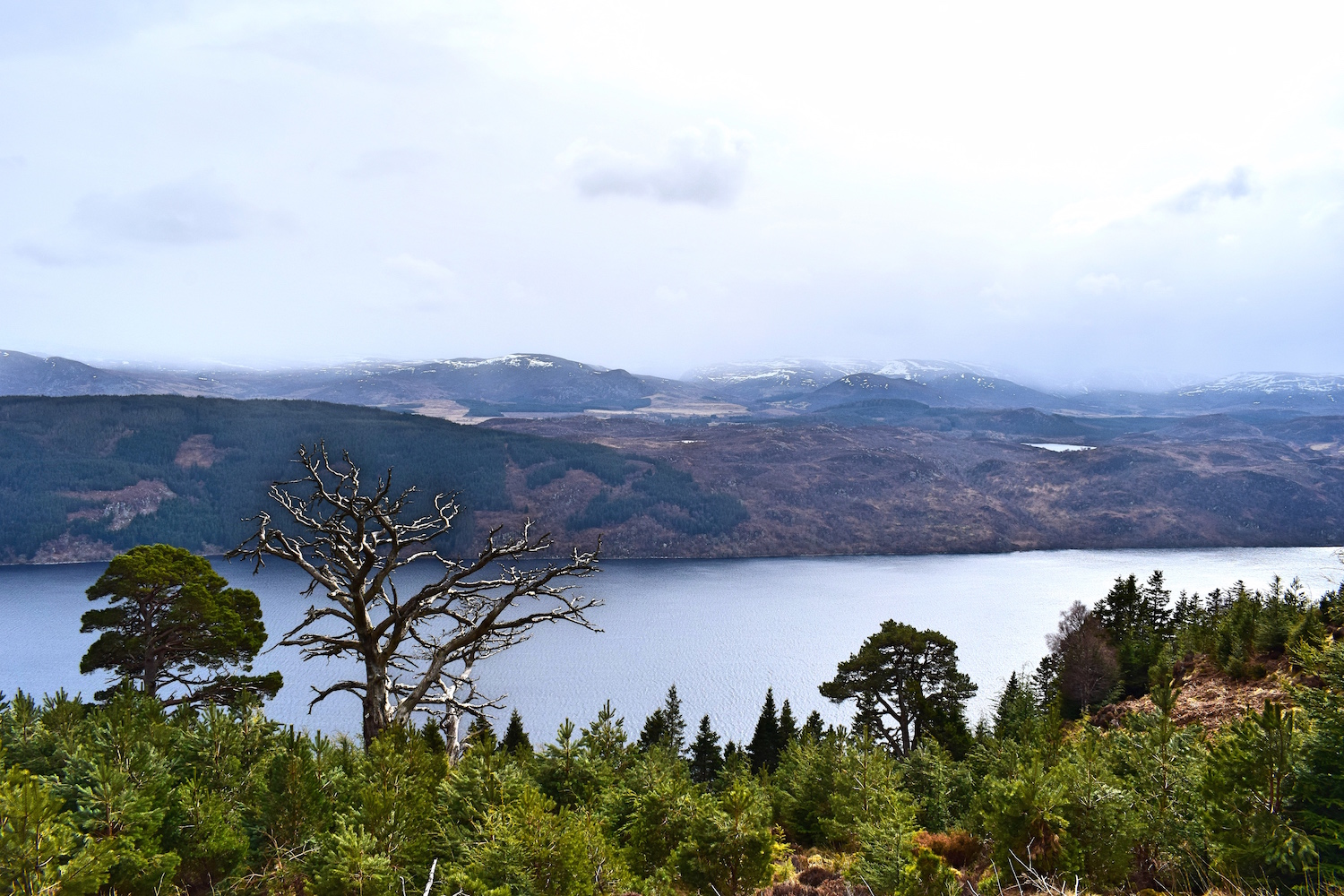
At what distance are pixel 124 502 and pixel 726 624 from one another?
135 meters

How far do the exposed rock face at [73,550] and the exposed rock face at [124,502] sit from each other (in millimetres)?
5951

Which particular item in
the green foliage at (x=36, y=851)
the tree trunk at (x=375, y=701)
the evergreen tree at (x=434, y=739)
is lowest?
the evergreen tree at (x=434, y=739)

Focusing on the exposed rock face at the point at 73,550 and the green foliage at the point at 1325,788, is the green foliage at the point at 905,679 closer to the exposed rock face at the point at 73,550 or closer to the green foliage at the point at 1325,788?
the green foliage at the point at 1325,788

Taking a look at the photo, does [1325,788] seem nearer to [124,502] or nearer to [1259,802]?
[1259,802]

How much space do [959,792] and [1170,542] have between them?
174 metres

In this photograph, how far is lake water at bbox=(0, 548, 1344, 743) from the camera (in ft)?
191

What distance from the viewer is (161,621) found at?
21.9 metres

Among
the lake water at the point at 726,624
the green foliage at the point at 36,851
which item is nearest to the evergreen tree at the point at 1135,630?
the lake water at the point at 726,624

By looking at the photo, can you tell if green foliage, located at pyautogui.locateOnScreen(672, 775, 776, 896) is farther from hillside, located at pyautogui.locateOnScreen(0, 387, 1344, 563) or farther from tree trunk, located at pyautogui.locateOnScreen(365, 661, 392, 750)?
hillside, located at pyautogui.locateOnScreen(0, 387, 1344, 563)

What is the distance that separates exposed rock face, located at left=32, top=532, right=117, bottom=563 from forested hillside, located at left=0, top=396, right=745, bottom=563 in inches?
9.1

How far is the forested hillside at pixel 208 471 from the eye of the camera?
13825cm

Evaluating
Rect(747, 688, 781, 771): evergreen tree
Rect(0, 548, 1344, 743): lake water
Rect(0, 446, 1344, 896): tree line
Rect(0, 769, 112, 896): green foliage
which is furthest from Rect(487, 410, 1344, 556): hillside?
Rect(0, 769, 112, 896): green foliage

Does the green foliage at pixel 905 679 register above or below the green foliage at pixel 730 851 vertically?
below

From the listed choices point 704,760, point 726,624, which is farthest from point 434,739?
point 726,624
